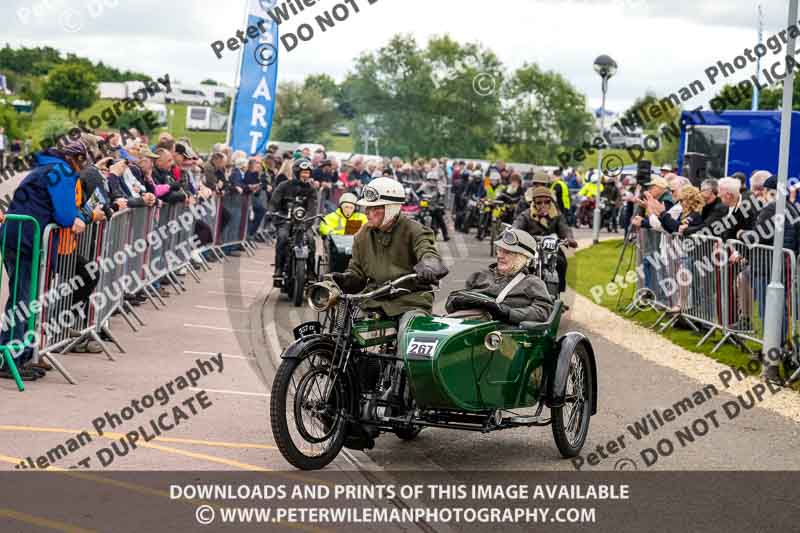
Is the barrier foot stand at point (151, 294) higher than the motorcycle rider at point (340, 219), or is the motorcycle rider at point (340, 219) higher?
the motorcycle rider at point (340, 219)

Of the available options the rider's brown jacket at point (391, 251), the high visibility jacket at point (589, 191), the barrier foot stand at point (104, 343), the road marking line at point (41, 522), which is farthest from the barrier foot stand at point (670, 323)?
the high visibility jacket at point (589, 191)

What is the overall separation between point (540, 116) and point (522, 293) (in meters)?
104

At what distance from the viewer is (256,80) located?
26.0 meters

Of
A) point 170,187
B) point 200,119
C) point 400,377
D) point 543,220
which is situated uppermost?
point 200,119

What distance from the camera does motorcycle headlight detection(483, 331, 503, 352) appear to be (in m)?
8.02

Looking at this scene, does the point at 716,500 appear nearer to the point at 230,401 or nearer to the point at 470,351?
the point at 470,351

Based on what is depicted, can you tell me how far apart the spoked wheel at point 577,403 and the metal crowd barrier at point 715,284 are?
4150 mm

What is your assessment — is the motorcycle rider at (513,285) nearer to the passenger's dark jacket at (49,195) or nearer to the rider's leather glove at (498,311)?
the rider's leather glove at (498,311)

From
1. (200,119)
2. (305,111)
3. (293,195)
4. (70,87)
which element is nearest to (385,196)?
(293,195)

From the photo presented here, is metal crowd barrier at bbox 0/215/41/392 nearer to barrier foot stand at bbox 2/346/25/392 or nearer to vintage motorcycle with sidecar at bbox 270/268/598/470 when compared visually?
barrier foot stand at bbox 2/346/25/392

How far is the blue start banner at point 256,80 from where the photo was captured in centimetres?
2591

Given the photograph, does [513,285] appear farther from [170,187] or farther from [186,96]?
[186,96]

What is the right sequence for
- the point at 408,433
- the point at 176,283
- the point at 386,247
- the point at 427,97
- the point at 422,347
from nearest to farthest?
the point at 422,347 → the point at 408,433 → the point at 386,247 → the point at 176,283 → the point at 427,97

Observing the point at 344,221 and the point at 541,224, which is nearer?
the point at 541,224
